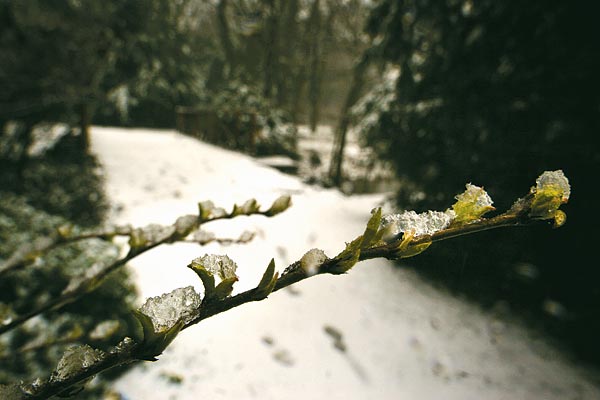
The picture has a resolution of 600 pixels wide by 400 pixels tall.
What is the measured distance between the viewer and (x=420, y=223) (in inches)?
13.8

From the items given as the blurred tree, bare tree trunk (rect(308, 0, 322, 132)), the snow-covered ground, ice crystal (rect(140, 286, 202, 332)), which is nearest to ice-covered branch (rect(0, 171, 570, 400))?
ice crystal (rect(140, 286, 202, 332))

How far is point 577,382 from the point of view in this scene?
247 centimetres

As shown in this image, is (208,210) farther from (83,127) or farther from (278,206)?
(83,127)

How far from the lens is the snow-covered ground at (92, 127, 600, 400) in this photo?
213 centimetres

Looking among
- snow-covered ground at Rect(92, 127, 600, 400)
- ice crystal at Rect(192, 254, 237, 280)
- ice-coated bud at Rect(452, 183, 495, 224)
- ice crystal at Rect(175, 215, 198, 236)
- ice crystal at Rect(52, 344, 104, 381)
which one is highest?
ice-coated bud at Rect(452, 183, 495, 224)

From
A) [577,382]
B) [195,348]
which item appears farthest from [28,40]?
[577,382]

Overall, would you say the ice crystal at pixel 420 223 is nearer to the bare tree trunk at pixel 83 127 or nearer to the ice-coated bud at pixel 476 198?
the ice-coated bud at pixel 476 198

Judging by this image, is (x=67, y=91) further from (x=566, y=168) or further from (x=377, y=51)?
(x=566, y=168)

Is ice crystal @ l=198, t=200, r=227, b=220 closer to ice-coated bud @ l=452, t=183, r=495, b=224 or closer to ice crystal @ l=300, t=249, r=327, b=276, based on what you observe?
ice crystal @ l=300, t=249, r=327, b=276

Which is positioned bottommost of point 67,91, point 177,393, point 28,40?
point 177,393

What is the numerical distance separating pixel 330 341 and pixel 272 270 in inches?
98.6

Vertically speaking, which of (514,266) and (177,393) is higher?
(514,266)

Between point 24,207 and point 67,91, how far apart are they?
4.64 ft

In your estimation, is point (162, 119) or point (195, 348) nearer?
point (195, 348)
